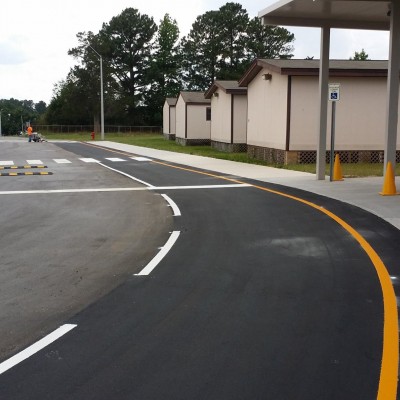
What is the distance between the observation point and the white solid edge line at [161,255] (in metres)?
7.63

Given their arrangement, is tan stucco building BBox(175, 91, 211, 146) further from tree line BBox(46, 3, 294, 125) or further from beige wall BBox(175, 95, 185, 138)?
tree line BBox(46, 3, 294, 125)

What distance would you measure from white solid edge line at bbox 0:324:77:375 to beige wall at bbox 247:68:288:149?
857 inches

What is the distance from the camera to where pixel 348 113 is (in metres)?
26.7

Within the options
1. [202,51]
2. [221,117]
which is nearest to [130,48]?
[202,51]

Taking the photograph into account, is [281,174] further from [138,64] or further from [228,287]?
[138,64]

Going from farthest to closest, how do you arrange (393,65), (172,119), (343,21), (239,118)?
(172,119), (239,118), (343,21), (393,65)

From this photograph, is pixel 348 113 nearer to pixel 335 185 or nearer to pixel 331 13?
pixel 331 13

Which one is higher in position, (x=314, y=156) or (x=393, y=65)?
(x=393, y=65)

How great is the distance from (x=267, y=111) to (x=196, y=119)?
1739 cm

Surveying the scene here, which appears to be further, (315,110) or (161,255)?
(315,110)

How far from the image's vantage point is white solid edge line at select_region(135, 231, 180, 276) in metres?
7.63

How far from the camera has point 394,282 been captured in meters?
6.96

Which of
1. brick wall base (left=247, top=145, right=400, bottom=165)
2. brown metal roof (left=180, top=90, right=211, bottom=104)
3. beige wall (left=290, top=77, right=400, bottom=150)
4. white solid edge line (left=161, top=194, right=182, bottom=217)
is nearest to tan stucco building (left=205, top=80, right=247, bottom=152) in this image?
brown metal roof (left=180, top=90, right=211, bottom=104)

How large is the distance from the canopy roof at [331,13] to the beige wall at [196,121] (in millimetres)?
26870
